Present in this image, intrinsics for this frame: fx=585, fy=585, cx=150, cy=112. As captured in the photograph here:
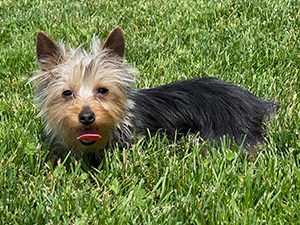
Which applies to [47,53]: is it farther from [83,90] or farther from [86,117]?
[86,117]

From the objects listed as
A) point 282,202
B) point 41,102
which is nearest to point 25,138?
point 41,102

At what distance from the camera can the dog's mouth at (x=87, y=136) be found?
13.7 ft

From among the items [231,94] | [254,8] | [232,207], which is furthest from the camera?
[254,8]

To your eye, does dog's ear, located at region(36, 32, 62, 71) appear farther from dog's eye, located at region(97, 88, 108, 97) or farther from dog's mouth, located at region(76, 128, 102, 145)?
dog's mouth, located at region(76, 128, 102, 145)

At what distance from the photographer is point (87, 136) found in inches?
165

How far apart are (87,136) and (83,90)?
0.35 meters

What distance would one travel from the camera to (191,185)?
12.6ft

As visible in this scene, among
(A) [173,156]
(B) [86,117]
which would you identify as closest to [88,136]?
(B) [86,117]

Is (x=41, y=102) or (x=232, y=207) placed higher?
(x=41, y=102)

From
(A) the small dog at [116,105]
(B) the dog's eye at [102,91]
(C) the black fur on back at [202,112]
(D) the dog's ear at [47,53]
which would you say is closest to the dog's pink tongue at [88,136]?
(A) the small dog at [116,105]

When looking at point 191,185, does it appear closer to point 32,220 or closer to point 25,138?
point 32,220

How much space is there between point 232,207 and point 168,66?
3574 millimetres

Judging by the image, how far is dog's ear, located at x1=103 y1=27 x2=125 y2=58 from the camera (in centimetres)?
448

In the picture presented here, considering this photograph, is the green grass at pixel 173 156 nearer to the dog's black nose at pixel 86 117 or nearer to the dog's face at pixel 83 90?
the dog's face at pixel 83 90
